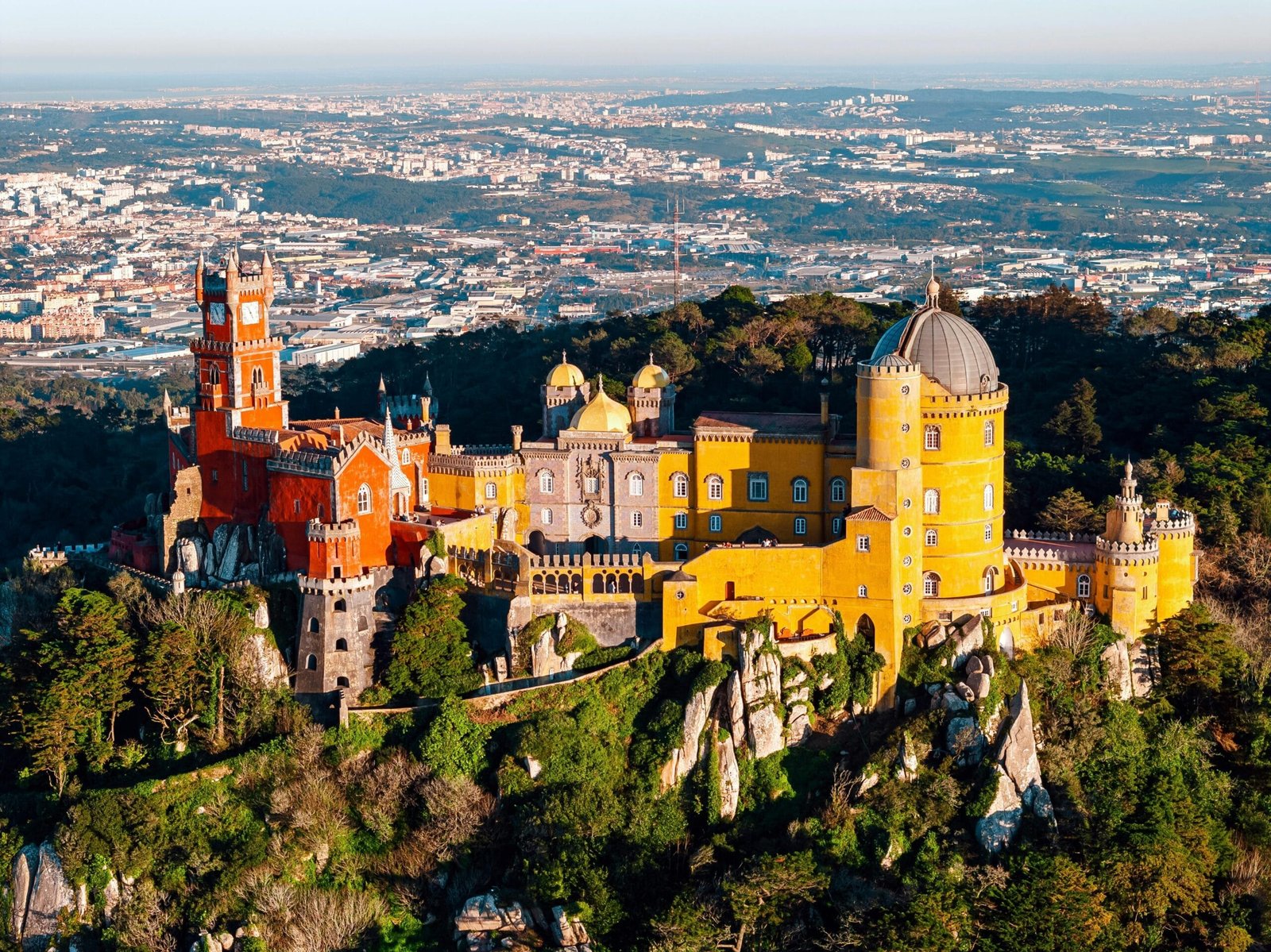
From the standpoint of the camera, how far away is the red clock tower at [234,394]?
52.0 meters

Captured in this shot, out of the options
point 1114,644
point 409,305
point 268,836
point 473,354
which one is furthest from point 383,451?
point 409,305

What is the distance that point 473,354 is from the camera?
7894 cm

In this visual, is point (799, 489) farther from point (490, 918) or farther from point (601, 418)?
point (490, 918)

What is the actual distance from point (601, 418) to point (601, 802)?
10.7 metres

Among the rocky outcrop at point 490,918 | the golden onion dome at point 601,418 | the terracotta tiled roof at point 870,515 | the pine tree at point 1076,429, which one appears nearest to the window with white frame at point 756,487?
the golden onion dome at point 601,418

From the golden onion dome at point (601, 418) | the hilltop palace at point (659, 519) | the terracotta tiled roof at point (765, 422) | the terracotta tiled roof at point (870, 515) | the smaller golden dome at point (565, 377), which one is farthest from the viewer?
the smaller golden dome at point (565, 377)

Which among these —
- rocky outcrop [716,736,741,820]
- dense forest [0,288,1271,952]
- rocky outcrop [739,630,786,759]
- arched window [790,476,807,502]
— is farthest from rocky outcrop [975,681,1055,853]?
arched window [790,476,807,502]

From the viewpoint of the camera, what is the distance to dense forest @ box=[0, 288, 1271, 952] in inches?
1665

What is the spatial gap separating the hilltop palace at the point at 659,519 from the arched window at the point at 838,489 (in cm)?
5

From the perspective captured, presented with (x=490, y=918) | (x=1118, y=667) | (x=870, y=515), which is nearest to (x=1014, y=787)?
(x=1118, y=667)

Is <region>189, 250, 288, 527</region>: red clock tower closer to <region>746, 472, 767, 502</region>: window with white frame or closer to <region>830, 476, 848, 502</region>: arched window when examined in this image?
<region>746, 472, 767, 502</region>: window with white frame

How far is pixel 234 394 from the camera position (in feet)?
173

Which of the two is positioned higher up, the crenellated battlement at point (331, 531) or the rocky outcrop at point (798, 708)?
the crenellated battlement at point (331, 531)

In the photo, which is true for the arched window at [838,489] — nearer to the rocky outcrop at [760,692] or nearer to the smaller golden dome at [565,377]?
the rocky outcrop at [760,692]
